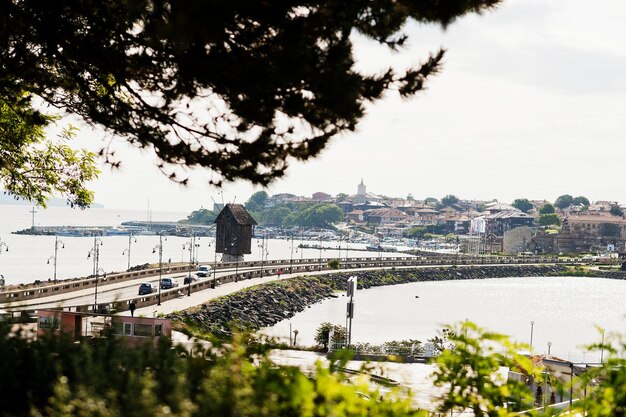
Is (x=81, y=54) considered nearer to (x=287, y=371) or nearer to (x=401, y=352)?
(x=287, y=371)

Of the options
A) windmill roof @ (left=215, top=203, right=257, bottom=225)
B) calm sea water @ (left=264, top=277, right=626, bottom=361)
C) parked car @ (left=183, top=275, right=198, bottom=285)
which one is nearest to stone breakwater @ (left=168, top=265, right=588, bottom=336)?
calm sea water @ (left=264, top=277, right=626, bottom=361)

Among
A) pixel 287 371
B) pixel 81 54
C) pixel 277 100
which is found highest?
pixel 81 54

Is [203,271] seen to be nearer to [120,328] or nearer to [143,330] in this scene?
[143,330]

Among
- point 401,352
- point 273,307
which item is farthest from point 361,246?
point 401,352

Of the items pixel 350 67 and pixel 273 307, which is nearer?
pixel 350 67

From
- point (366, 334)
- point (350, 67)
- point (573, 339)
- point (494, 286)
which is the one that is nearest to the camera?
point (350, 67)

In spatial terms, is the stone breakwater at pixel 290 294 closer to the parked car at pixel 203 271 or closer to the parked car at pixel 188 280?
the parked car at pixel 188 280

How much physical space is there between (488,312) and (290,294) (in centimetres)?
1658

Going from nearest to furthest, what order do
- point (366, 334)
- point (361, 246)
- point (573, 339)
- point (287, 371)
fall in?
point (287, 371)
point (366, 334)
point (573, 339)
point (361, 246)

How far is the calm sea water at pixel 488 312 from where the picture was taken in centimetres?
5141

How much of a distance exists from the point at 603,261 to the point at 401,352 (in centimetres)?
10569

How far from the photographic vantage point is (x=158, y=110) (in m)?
9.62

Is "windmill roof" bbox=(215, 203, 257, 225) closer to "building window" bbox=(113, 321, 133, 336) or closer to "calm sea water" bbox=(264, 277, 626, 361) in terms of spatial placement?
"calm sea water" bbox=(264, 277, 626, 361)

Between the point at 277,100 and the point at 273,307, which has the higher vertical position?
the point at 277,100
